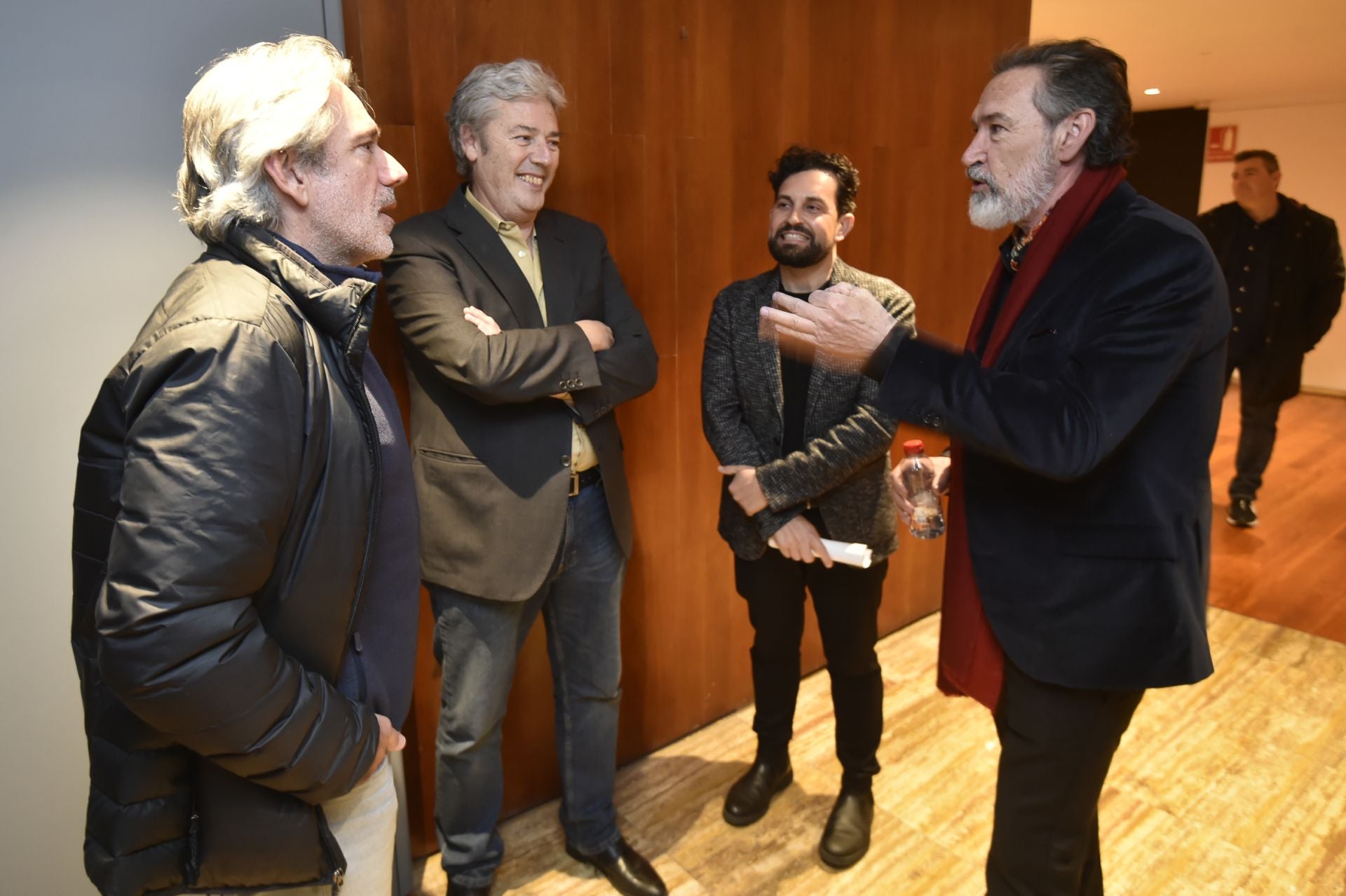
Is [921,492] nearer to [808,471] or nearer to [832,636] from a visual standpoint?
[808,471]

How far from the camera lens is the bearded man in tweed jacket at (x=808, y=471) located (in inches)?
87.4

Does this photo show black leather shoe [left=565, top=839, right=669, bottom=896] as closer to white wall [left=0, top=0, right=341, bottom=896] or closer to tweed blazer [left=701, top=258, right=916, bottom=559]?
tweed blazer [left=701, top=258, right=916, bottom=559]

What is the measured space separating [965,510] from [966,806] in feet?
4.53

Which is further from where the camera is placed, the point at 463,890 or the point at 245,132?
the point at 463,890

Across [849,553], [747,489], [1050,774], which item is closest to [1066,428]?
[1050,774]

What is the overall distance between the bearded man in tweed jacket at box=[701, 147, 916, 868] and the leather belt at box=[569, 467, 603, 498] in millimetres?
329

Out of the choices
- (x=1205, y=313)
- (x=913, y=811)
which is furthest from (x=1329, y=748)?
(x=1205, y=313)

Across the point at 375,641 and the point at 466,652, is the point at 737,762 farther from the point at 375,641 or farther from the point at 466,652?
the point at 375,641

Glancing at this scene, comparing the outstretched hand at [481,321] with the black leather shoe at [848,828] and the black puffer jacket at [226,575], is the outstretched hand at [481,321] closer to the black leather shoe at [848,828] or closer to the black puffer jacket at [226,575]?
the black puffer jacket at [226,575]

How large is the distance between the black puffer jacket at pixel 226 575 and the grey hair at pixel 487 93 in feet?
2.98

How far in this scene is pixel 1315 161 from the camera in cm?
891

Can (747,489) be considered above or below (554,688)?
above

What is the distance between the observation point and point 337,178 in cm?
132

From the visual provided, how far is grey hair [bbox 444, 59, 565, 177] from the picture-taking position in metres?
2.00
